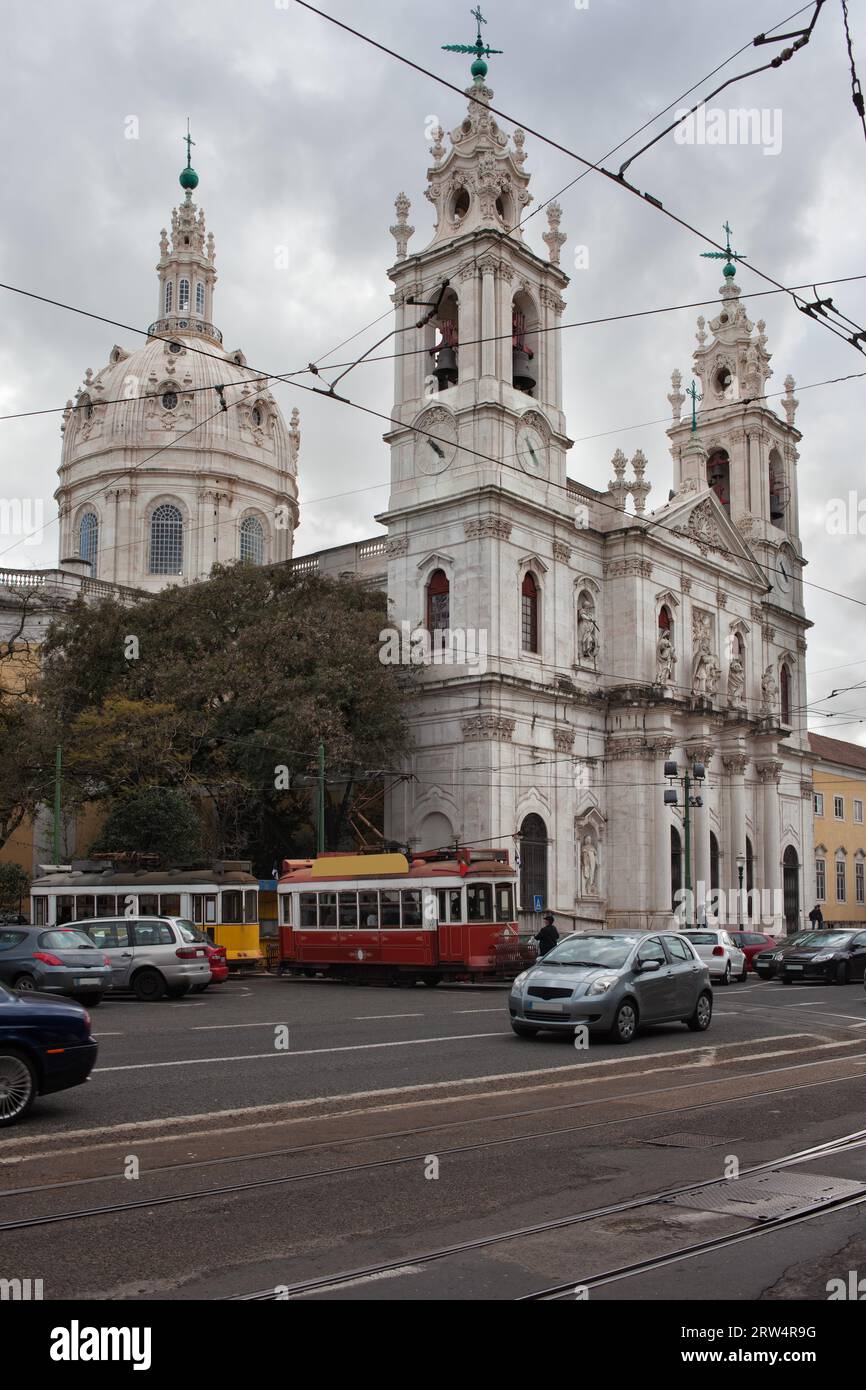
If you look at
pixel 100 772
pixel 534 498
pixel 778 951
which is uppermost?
pixel 534 498

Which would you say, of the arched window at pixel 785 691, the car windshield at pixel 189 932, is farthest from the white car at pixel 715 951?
the arched window at pixel 785 691

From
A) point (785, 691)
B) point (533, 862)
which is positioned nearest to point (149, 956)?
point (533, 862)

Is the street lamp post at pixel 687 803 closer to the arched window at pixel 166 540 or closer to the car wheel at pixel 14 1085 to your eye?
the arched window at pixel 166 540

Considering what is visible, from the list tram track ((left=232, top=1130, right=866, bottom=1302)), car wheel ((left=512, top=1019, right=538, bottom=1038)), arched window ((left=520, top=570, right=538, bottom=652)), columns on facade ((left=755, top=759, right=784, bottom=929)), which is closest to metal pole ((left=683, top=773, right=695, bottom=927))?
arched window ((left=520, top=570, right=538, bottom=652))

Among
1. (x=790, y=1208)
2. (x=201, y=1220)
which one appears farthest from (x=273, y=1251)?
(x=790, y=1208)

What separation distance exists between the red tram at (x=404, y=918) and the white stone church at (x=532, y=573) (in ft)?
42.1

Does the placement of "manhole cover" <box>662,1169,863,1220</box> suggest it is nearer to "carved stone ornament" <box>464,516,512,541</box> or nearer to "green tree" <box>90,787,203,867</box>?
"green tree" <box>90,787,203,867</box>

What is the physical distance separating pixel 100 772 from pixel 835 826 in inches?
1920

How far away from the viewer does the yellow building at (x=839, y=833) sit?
72.7 meters

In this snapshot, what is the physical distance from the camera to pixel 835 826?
7450cm

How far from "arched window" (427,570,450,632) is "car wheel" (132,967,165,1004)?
23.6 metres

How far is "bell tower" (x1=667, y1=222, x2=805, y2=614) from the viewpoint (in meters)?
63.8

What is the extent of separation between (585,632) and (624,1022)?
3434 cm

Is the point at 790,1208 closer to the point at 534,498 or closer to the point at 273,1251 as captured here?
the point at 273,1251
